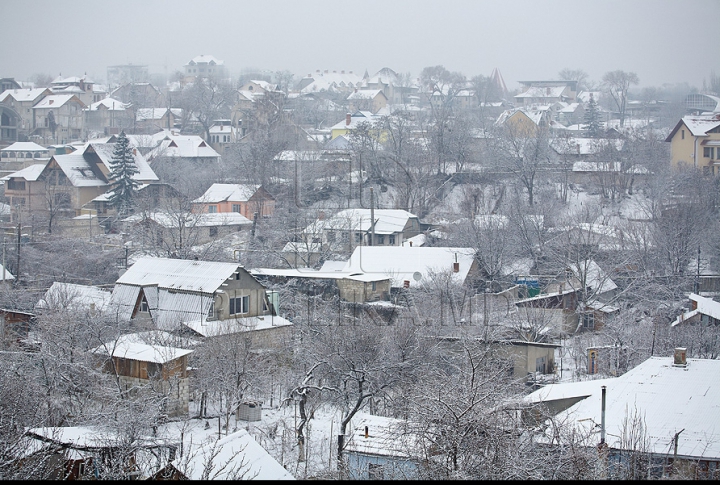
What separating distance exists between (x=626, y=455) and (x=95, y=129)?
134 ft

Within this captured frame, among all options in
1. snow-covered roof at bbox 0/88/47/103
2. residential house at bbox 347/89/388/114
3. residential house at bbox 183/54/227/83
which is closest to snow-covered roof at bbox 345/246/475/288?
snow-covered roof at bbox 0/88/47/103

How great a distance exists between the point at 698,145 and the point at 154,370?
2138 cm

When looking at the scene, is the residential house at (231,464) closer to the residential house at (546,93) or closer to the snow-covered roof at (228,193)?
the snow-covered roof at (228,193)

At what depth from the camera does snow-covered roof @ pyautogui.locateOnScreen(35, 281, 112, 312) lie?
1427cm

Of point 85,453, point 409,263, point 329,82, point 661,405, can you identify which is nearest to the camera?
point 85,453

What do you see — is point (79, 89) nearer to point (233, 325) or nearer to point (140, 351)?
point (233, 325)

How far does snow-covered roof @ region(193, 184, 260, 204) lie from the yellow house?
13.2m

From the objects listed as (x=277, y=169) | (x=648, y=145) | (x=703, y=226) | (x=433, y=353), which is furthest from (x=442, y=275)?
(x=648, y=145)

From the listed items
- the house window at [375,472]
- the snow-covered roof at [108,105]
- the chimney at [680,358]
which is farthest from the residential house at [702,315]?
the snow-covered roof at [108,105]

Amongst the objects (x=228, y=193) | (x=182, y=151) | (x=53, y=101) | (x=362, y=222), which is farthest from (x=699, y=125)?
(x=53, y=101)

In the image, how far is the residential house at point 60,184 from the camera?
2661 centimetres

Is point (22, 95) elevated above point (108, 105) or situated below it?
above

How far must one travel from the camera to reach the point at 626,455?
7230mm

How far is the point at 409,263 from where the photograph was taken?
1728cm
